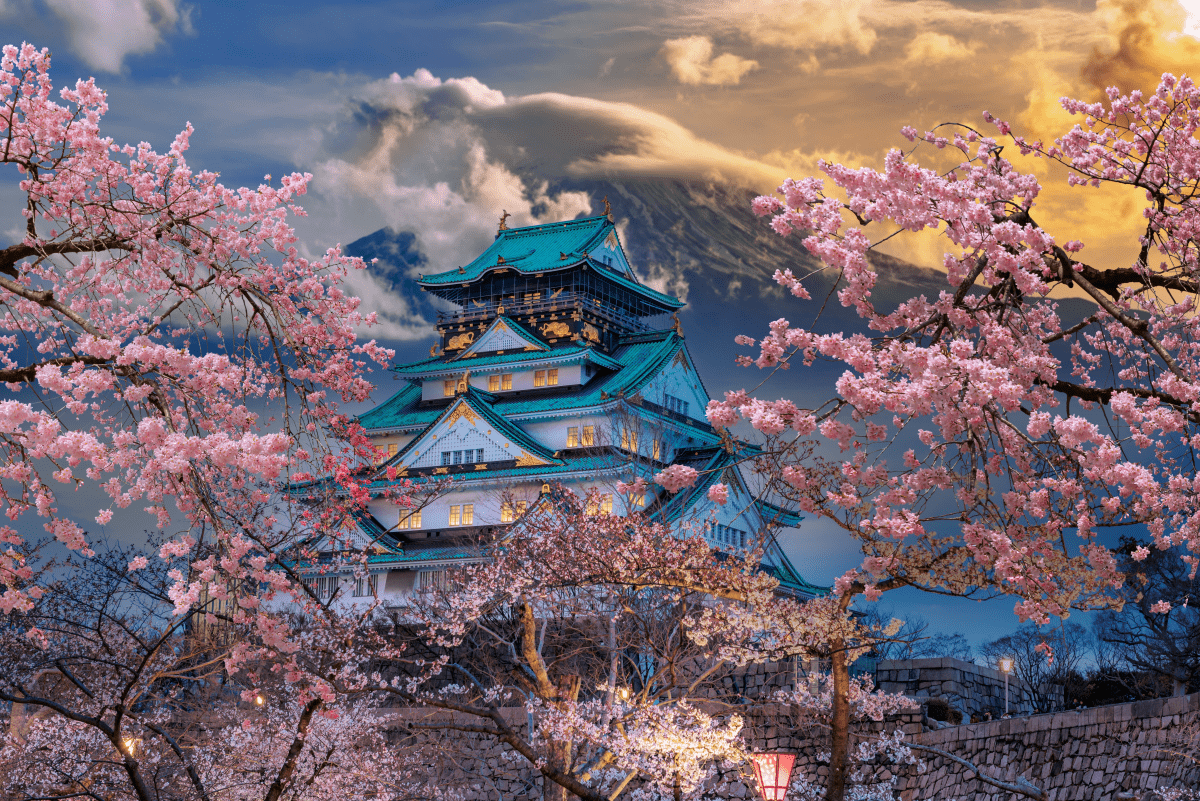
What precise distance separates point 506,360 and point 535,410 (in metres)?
2.69

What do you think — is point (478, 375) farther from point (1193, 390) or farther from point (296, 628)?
point (1193, 390)

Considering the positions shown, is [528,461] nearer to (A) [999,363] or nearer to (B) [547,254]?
(B) [547,254]

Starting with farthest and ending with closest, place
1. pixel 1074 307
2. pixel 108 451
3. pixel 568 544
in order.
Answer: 1. pixel 1074 307
2. pixel 568 544
3. pixel 108 451

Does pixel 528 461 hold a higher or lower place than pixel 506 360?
lower

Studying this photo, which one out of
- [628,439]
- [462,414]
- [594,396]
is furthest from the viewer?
[594,396]

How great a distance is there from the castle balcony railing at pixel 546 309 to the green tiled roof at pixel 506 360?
184cm

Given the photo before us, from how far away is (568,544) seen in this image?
63.3 ft

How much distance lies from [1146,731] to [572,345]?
79.1 feet

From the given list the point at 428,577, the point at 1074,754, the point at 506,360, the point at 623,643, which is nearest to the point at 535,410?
the point at 506,360

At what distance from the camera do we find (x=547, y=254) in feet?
130

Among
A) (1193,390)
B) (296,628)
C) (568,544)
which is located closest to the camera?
(1193,390)

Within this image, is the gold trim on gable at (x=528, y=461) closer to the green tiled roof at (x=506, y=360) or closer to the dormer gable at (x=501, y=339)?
the green tiled roof at (x=506, y=360)

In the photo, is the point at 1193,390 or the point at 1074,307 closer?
the point at 1193,390

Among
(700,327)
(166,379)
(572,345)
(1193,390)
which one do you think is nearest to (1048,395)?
(1193,390)
